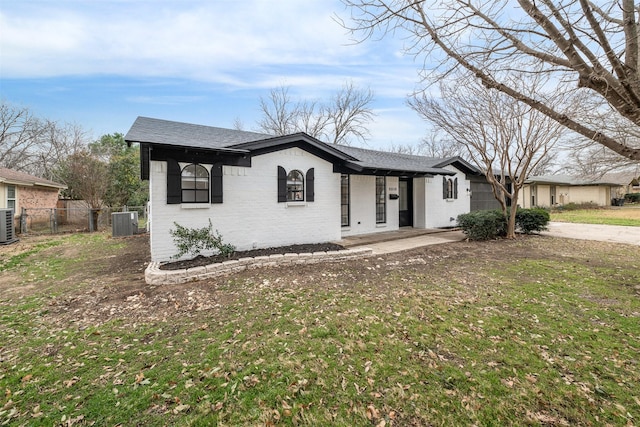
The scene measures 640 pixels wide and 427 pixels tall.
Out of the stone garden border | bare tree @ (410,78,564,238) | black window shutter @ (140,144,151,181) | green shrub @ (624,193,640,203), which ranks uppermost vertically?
bare tree @ (410,78,564,238)

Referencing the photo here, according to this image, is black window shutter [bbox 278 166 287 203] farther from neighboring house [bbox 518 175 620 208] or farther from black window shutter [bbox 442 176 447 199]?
neighboring house [bbox 518 175 620 208]

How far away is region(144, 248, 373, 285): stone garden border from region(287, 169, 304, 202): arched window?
2208 millimetres

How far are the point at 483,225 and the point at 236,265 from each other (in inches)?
348

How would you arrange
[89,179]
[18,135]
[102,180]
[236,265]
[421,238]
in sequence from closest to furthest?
1. [236,265]
2. [421,238]
3. [89,179]
4. [102,180]
5. [18,135]

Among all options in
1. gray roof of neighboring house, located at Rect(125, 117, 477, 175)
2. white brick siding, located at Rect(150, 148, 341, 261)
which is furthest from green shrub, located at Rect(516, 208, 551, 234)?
white brick siding, located at Rect(150, 148, 341, 261)

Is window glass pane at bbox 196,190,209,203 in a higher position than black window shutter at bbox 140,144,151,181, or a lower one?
lower

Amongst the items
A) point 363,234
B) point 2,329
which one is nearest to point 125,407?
point 2,329

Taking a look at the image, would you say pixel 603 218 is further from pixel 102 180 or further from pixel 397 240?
pixel 102 180

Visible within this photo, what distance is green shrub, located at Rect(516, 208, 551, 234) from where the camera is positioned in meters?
11.2

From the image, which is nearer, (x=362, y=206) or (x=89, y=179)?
(x=362, y=206)

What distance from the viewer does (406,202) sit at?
1309 cm

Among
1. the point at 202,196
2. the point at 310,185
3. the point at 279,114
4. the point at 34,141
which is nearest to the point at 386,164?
the point at 310,185

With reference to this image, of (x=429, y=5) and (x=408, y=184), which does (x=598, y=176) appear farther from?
(x=429, y=5)

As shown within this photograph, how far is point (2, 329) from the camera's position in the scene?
381 centimetres
